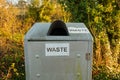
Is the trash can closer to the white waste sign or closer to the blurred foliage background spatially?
the white waste sign

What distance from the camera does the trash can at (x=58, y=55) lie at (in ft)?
10.0

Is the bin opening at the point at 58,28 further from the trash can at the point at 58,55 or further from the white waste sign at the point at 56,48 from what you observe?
the white waste sign at the point at 56,48

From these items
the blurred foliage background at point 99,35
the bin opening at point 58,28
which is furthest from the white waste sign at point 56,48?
the blurred foliage background at point 99,35

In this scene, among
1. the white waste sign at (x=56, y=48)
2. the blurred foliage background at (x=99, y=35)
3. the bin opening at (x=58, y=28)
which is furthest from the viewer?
the blurred foliage background at (x=99, y=35)

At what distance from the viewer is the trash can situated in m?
3.05

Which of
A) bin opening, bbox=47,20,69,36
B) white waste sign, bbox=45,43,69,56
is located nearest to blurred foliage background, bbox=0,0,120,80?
bin opening, bbox=47,20,69,36

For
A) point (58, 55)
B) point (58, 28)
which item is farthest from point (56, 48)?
point (58, 28)

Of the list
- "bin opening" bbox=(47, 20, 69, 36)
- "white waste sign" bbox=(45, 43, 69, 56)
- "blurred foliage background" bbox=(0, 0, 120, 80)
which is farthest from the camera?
"blurred foliage background" bbox=(0, 0, 120, 80)

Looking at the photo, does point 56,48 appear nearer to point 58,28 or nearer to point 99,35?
point 58,28

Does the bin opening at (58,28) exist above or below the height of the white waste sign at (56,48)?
above

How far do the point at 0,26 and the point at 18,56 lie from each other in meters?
2.63

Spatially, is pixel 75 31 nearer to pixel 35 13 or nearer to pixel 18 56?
pixel 18 56

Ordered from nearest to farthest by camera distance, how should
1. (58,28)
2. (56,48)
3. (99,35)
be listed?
1. (56,48)
2. (58,28)
3. (99,35)

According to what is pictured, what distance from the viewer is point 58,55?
10.1 feet
